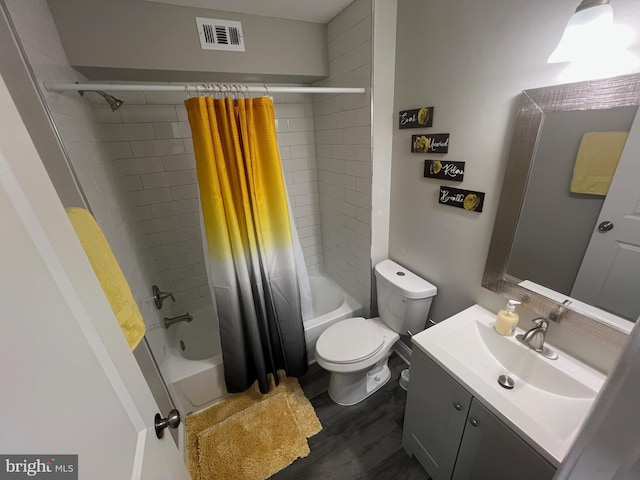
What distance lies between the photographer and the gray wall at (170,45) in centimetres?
122

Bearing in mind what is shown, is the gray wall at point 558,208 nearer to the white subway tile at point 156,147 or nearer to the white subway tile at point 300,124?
the white subway tile at point 300,124

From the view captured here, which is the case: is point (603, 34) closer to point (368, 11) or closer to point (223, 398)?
point (368, 11)

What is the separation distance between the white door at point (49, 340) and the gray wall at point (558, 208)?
1.37m

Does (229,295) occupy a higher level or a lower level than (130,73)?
lower

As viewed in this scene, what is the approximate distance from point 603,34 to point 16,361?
144 cm

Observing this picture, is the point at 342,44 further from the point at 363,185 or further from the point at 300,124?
the point at 363,185

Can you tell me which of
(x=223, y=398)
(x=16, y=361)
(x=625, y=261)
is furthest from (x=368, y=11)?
(x=223, y=398)

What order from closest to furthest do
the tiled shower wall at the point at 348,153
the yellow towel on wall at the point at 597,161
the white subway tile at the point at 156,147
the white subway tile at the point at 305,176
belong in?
the yellow towel on wall at the point at 597,161
the tiled shower wall at the point at 348,153
the white subway tile at the point at 156,147
the white subway tile at the point at 305,176

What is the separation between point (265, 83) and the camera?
5.82 feet

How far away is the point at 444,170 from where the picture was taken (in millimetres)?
1293

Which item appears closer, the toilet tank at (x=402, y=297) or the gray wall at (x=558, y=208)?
the gray wall at (x=558, y=208)

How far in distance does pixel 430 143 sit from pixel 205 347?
83.2 inches

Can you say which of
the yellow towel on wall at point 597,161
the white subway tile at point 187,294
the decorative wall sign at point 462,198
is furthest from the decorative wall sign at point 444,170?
the white subway tile at point 187,294

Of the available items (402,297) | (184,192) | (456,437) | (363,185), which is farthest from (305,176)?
(456,437)
